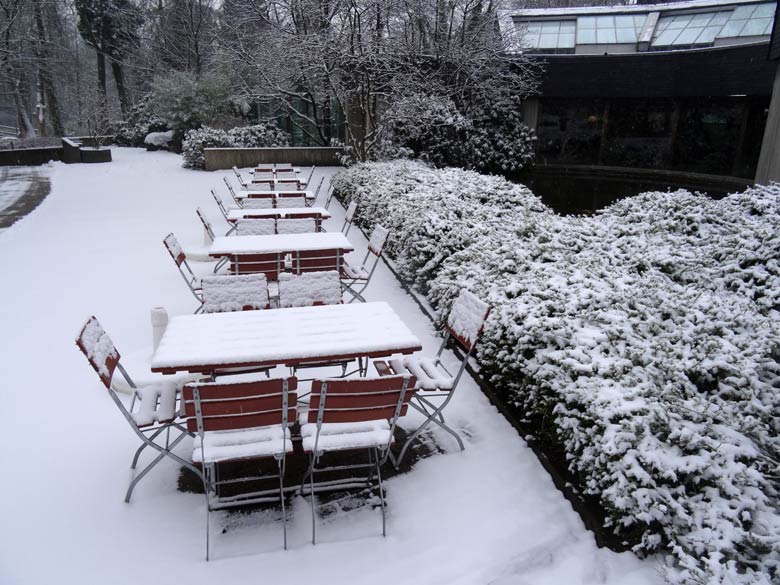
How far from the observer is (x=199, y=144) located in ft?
58.0

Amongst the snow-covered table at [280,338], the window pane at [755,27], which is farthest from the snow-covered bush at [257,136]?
the snow-covered table at [280,338]

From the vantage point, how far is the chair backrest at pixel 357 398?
279 cm

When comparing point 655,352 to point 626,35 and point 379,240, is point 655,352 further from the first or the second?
point 626,35

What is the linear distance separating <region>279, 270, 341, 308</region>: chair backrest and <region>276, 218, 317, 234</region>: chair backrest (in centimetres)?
269

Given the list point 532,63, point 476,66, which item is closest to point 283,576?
point 476,66

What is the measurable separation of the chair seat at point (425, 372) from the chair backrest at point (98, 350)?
5.81 feet

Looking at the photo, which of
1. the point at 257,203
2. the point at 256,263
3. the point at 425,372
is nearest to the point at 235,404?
the point at 425,372

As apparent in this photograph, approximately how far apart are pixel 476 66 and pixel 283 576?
16226 millimetres

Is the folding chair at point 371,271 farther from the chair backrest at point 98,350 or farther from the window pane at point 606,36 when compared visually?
the window pane at point 606,36

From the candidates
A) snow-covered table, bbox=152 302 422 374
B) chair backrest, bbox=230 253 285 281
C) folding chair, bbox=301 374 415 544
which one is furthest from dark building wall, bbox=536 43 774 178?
folding chair, bbox=301 374 415 544

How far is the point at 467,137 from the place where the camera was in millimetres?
17531

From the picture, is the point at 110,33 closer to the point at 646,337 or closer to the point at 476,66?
the point at 476,66

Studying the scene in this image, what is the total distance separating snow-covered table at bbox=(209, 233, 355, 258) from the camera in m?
5.88

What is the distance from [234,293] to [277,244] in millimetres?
1719
